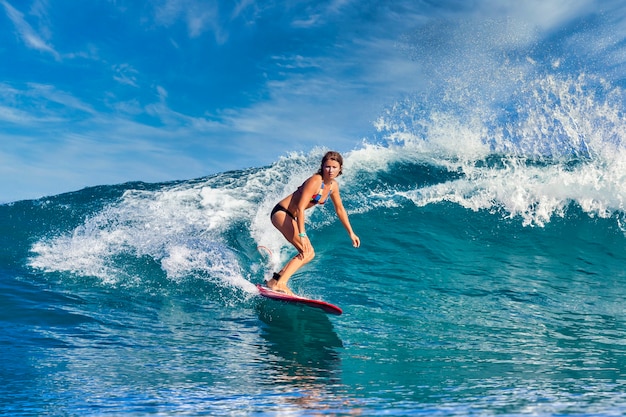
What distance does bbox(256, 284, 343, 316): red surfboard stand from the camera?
226 inches

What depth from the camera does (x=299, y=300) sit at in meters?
5.95

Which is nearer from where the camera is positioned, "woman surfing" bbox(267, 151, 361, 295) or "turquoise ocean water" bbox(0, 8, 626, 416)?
"turquoise ocean water" bbox(0, 8, 626, 416)

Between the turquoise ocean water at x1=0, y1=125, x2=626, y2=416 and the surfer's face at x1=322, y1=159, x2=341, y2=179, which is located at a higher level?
the surfer's face at x1=322, y1=159, x2=341, y2=179

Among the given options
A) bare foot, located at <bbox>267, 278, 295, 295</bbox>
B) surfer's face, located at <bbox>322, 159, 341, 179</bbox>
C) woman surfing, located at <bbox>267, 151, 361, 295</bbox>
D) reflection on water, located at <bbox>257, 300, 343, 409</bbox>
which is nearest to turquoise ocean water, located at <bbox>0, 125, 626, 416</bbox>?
reflection on water, located at <bbox>257, 300, 343, 409</bbox>

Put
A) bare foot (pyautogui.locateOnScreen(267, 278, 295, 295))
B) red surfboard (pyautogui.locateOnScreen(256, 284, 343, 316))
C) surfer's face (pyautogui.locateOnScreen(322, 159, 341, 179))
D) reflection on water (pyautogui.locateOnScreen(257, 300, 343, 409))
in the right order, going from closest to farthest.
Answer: reflection on water (pyautogui.locateOnScreen(257, 300, 343, 409)) → red surfboard (pyautogui.locateOnScreen(256, 284, 343, 316)) → surfer's face (pyautogui.locateOnScreen(322, 159, 341, 179)) → bare foot (pyautogui.locateOnScreen(267, 278, 295, 295))

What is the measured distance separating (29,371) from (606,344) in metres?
5.16

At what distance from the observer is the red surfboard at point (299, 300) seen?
5752 millimetres

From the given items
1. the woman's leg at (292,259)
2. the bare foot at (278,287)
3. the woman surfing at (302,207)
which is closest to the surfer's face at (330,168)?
the woman surfing at (302,207)

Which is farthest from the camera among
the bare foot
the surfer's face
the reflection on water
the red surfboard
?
the bare foot

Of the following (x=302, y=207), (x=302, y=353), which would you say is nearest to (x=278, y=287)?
(x=302, y=207)

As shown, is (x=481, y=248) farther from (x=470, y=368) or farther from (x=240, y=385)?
(x=240, y=385)

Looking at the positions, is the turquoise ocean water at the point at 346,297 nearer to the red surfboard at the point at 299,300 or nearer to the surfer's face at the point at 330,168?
the red surfboard at the point at 299,300

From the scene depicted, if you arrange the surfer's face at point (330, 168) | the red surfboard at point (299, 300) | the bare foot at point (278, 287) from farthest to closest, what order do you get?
the bare foot at point (278, 287), the surfer's face at point (330, 168), the red surfboard at point (299, 300)

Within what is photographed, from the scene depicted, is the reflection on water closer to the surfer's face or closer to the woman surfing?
the woman surfing
